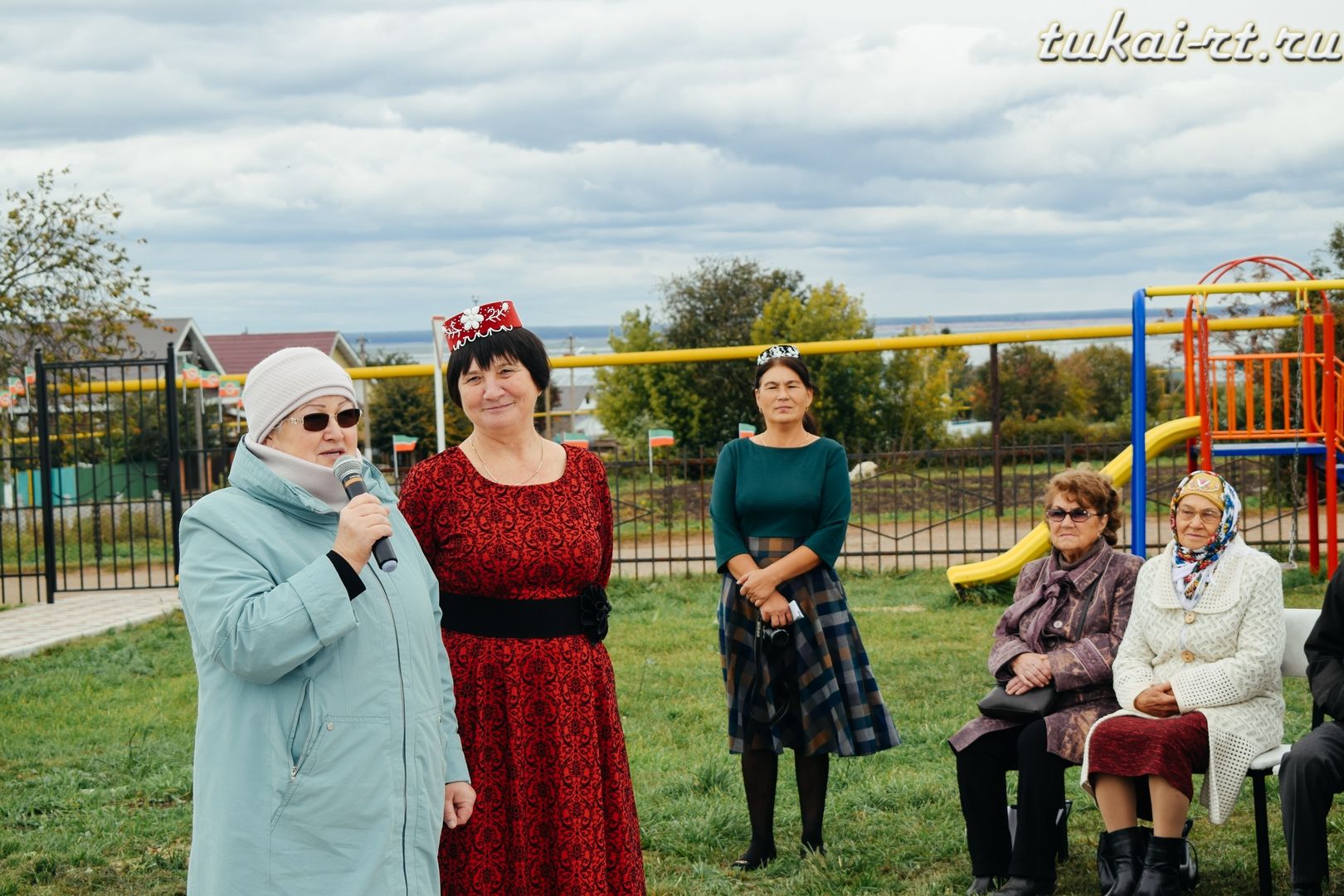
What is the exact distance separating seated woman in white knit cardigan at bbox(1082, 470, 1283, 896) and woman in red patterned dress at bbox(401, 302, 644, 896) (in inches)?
66.3

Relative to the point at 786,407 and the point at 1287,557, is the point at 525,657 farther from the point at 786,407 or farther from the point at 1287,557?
the point at 1287,557

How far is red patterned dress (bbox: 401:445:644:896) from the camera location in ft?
10.1

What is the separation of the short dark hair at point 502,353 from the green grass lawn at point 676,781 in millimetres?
2023

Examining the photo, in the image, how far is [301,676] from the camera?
2.41 m

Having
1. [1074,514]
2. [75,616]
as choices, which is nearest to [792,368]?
[1074,514]

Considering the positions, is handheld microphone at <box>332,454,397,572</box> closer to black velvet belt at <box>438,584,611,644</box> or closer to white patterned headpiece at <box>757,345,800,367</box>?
black velvet belt at <box>438,584,611,644</box>

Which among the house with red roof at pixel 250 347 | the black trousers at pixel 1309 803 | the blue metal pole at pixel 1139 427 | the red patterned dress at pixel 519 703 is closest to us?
the red patterned dress at pixel 519 703

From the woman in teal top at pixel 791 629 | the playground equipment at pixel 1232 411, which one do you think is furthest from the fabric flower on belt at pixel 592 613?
the playground equipment at pixel 1232 411

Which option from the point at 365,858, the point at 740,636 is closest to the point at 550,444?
the point at 365,858

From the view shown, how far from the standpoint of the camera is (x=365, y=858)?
2.43 m

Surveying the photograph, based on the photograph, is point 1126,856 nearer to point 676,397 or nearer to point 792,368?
point 792,368

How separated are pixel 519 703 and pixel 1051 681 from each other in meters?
2.00

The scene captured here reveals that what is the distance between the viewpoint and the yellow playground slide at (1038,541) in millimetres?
9641

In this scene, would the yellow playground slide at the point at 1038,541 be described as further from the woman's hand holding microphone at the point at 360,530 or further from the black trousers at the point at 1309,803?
the woman's hand holding microphone at the point at 360,530
